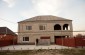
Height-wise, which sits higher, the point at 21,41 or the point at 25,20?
the point at 25,20

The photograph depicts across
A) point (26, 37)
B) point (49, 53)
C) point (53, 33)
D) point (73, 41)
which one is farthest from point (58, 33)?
point (49, 53)

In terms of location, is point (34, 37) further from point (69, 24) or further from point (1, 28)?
point (1, 28)

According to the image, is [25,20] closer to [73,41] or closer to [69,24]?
[69,24]

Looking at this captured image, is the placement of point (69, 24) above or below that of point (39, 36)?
above

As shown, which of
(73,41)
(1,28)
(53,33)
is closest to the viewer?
(73,41)

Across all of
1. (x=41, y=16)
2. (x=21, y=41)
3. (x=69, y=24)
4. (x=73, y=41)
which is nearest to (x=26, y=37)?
(x=21, y=41)

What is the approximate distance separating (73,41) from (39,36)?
61.2 feet

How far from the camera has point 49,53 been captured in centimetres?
2452

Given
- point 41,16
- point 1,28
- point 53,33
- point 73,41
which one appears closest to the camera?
point 73,41

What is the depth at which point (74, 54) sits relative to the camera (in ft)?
76.5

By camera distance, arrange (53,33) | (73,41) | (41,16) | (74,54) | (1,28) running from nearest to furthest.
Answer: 1. (74,54)
2. (73,41)
3. (53,33)
4. (41,16)
5. (1,28)

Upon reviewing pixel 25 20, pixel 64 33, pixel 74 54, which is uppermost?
pixel 25 20

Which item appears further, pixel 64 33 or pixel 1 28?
pixel 1 28

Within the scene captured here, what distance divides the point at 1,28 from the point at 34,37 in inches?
938
